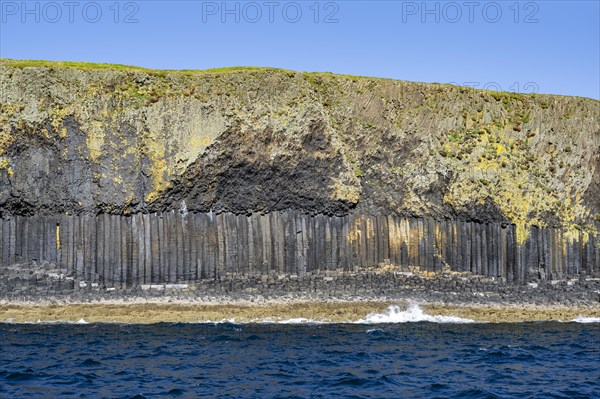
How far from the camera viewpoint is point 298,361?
2200 centimetres

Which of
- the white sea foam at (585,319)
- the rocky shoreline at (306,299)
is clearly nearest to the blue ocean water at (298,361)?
the rocky shoreline at (306,299)

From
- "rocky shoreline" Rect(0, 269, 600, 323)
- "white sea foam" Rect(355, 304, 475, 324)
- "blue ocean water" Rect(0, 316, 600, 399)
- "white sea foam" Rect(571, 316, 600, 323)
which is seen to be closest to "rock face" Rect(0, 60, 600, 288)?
"rocky shoreline" Rect(0, 269, 600, 323)

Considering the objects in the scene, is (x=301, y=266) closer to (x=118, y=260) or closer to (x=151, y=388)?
(x=118, y=260)

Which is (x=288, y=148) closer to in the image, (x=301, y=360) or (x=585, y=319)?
(x=301, y=360)

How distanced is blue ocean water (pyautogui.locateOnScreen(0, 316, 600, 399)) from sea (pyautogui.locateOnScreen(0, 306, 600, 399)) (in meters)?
0.03

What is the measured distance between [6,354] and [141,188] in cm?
1007

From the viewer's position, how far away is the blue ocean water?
18891 millimetres

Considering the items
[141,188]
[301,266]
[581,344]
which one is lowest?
[581,344]

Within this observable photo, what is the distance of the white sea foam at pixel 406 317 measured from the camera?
2967cm

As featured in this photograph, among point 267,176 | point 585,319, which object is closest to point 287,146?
point 267,176

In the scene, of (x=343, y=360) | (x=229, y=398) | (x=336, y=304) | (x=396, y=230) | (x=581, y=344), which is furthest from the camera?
(x=396, y=230)

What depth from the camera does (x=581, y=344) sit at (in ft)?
83.7

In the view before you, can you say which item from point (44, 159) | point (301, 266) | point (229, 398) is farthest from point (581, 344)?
point (44, 159)

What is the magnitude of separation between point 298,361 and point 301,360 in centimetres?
15
